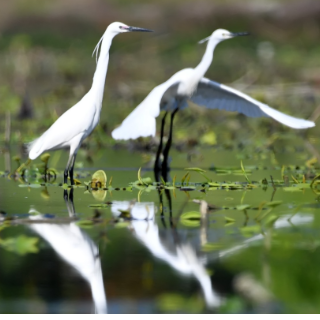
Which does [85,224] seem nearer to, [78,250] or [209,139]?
[78,250]

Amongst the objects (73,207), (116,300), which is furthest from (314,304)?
(73,207)

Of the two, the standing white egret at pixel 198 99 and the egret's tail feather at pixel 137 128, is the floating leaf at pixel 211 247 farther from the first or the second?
the standing white egret at pixel 198 99

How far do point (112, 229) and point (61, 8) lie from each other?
63.2 feet

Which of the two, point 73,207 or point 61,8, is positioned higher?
point 61,8

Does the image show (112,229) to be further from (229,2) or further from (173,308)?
(229,2)

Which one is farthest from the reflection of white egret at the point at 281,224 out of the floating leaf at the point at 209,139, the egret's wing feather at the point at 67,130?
the floating leaf at the point at 209,139

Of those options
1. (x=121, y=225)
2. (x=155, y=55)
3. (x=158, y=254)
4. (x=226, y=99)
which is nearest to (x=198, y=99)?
(x=226, y=99)

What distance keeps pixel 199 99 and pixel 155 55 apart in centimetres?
1250

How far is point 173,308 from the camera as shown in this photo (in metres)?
2.73

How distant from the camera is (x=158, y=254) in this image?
3.50 meters

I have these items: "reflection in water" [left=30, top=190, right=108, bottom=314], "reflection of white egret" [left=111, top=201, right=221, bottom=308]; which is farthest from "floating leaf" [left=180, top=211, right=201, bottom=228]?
"reflection in water" [left=30, top=190, right=108, bottom=314]

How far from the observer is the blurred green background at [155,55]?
12.1 metres

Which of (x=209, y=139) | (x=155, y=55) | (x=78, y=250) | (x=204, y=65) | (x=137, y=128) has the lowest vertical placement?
(x=209, y=139)

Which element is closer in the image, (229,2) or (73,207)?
(73,207)
